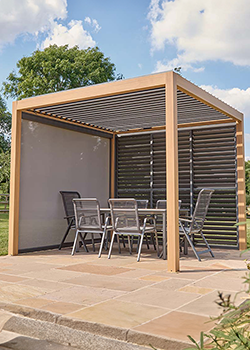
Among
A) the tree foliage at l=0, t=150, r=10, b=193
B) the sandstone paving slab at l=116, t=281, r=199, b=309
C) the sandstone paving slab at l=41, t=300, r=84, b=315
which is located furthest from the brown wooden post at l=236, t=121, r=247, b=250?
the tree foliage at l=0, t=150, r=10, b=193

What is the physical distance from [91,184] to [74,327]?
5623mm

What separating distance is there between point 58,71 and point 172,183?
16605mm

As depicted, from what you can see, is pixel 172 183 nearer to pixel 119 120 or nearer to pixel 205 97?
pixel 205 97

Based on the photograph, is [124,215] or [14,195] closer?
[124,215]

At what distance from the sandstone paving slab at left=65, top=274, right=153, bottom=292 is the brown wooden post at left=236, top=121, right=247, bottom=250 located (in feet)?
11.5

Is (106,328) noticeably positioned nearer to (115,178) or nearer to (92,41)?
(115,178)

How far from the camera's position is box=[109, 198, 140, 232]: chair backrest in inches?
219

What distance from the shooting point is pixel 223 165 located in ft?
24.8

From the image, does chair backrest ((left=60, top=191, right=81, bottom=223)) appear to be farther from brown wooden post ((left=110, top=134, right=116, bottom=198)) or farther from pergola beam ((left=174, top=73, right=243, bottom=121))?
pergola beam ((left=174, top=73, right=243, bottom=121))

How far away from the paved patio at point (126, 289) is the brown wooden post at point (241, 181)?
1112 mm

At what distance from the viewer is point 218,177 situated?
7617 millimetres

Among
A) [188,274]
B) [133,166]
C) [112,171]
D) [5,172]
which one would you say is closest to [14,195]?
[112,171]

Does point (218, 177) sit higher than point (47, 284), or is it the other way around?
point (218, 177)

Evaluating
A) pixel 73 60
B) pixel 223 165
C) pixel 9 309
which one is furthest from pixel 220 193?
pixel 73 60
